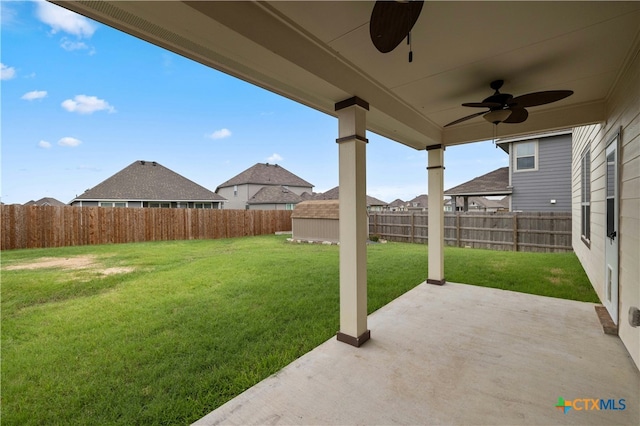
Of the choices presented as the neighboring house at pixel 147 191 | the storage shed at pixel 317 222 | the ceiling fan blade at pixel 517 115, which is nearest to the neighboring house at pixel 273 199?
the neighboring house at pixel 147 191

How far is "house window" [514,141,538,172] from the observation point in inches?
379

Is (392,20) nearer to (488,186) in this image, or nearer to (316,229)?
(316,229)

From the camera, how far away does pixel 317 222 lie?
11.3m

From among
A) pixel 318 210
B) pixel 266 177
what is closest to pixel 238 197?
pixel 266 177

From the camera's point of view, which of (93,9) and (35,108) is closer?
(93,9)

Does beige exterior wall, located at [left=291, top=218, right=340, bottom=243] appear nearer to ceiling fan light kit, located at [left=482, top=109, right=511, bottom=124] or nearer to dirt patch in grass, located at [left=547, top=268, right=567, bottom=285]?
dirt patch in grass, located at [left=547, top=268, right=567, bottom=285]

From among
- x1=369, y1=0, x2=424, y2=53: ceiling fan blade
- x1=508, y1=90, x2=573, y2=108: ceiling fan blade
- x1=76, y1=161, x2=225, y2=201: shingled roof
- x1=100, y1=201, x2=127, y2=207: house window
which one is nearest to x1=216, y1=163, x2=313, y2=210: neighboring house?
x1=76, y1=161, x2=225, y2=201: shingled roof

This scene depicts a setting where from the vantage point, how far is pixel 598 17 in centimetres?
181

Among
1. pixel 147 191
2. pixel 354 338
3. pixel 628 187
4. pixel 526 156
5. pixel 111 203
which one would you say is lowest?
pixel 354 338

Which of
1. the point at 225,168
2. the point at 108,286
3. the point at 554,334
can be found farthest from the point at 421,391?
the point at 225,168

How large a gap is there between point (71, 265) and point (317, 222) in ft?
25.3

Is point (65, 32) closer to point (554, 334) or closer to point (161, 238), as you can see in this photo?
point (161, 238)

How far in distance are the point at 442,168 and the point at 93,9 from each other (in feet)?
14.7

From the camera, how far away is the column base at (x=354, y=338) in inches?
103
